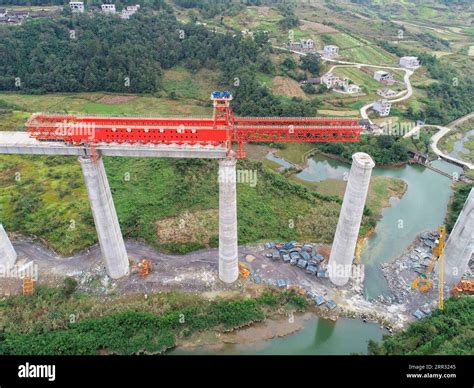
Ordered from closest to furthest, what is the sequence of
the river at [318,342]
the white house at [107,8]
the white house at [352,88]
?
the river at [318,342]
the white house at [352,88]
the white house at [107,8]

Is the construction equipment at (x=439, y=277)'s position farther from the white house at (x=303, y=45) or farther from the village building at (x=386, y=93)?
the white house at (x=303, y=45)

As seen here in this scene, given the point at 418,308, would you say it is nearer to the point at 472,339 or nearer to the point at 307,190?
the point at 472,339

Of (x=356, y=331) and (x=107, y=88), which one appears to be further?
(x=107, y=88)

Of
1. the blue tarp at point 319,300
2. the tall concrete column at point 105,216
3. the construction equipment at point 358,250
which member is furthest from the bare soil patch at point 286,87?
the tall concrete column at point 105,216

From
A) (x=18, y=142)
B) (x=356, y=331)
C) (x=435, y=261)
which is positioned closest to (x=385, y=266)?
(x=435, y=261)

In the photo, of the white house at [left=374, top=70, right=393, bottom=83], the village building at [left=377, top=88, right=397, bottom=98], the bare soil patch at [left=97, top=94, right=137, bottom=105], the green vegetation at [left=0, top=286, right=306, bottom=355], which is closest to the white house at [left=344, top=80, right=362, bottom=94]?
Result: the village building at [left=377, top=88, right=397, bottom=98]

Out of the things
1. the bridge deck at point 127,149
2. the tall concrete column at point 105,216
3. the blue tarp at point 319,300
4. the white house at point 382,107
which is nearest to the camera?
the bridge deck at point 127,149
